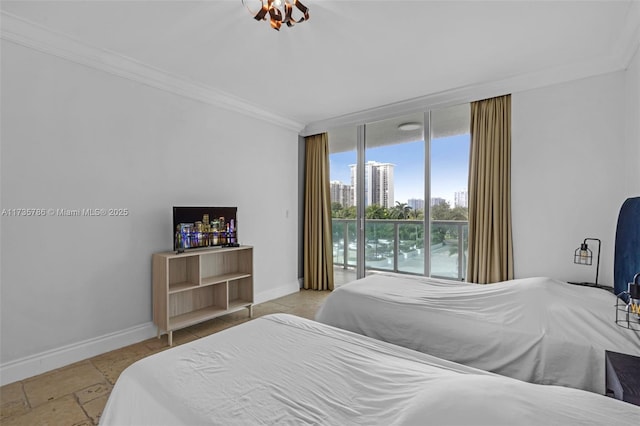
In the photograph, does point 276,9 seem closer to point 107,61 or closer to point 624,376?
point 107,61

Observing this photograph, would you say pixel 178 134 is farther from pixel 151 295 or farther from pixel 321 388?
pixel 321 388

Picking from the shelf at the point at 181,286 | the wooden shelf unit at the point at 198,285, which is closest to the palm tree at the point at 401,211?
the wooden shelf unit at the point at 198,285

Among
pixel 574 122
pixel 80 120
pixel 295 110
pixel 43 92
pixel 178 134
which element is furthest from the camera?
pixel 295 110

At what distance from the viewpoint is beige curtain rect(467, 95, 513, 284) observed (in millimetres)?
3412

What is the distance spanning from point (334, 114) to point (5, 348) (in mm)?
4349

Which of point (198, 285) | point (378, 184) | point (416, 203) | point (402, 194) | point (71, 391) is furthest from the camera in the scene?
point (378, 184)

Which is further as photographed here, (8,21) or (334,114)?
(334,114)

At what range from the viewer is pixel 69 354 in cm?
259

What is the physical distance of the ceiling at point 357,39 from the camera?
7.06 ft

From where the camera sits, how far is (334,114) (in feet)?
15.1

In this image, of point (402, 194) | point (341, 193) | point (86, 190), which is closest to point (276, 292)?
point (341, 193)

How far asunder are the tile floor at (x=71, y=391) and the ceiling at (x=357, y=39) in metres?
2.78

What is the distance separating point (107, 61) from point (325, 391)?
3318mm

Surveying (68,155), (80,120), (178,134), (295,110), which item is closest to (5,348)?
(68,155)
